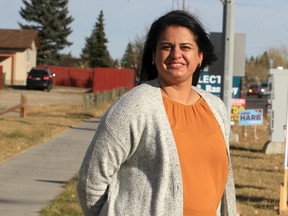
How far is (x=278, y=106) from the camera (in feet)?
53.7

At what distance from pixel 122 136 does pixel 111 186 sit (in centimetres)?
23

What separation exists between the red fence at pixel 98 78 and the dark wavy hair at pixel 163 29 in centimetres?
3938

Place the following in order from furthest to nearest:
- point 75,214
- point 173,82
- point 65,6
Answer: point 65,6 < point 75,214 < point 173,82

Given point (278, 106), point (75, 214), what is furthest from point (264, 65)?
point (75, 214)

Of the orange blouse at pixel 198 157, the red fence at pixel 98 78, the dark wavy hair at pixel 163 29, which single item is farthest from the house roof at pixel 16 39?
the orange blouse at pixel 198 157

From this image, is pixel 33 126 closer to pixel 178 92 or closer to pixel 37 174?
pixel 37 174

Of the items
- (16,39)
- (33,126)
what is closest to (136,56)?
(33,126)

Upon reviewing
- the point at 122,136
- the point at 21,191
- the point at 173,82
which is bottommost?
the point at 21,191

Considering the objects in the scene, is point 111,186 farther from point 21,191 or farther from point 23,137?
point 23,137

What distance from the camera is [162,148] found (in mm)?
3076

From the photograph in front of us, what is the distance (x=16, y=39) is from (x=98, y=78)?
13989 millimetres

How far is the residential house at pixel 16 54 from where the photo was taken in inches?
→ 2453

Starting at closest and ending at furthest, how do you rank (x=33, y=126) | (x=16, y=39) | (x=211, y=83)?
(x=211, y=83), (x=33, y=126), (x=16, y=39)

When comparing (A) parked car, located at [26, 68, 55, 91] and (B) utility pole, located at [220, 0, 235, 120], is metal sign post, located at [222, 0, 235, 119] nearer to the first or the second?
(B) utility pole, located at [220, 0, 235, 120]
